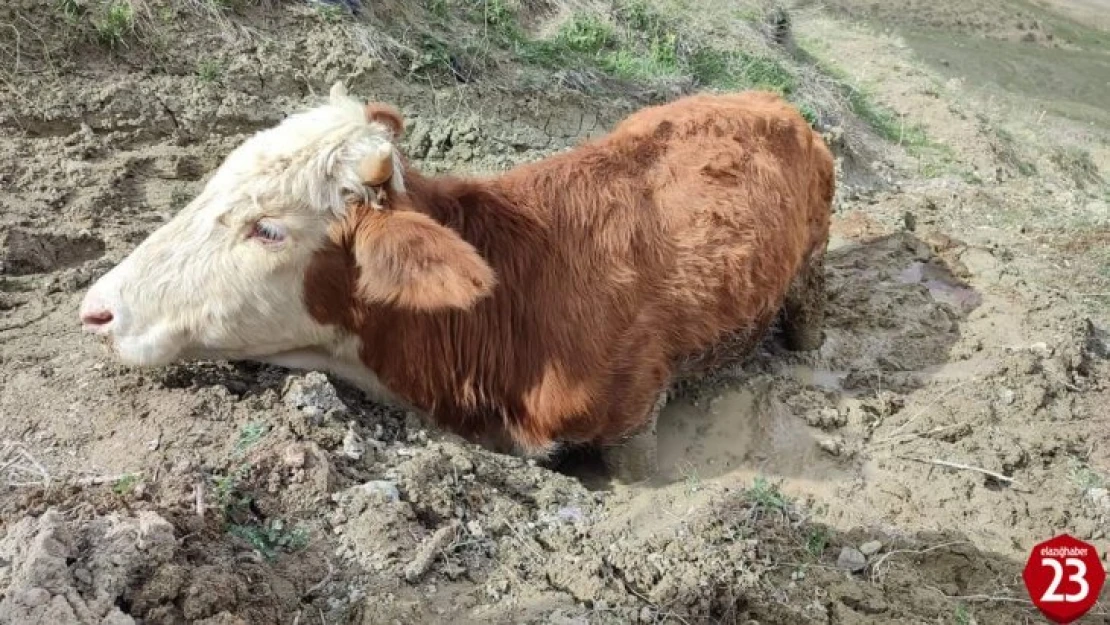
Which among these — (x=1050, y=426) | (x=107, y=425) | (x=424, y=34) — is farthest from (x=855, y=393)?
(x=424, y=34)

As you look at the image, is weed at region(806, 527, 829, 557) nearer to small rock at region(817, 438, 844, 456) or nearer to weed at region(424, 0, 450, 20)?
small rock at region(817, 438, 844, 456)

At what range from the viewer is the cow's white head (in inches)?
148

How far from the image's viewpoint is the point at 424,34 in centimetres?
804

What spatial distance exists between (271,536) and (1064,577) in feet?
12.1

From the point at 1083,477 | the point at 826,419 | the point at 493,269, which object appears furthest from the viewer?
the point at 826,419

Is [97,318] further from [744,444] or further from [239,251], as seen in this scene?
[744,444]

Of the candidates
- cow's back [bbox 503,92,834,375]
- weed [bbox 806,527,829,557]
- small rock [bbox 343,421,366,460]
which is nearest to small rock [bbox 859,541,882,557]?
weed [bbox 806,527,829,557]

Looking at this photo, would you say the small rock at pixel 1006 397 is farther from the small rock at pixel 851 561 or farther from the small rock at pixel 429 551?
the small rock at pixel 429 551

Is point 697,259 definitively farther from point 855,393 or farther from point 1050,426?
point 1050,426

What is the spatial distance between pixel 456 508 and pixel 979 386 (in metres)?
3.76

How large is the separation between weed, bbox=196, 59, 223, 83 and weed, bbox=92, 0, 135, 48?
54cm

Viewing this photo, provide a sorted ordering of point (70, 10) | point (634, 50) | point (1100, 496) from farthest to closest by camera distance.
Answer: point (634, 50) < point (70, 10) < point (1100, 496)

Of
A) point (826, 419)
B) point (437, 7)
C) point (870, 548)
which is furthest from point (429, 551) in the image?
point (437, 7)

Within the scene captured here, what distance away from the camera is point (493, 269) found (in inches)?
169
